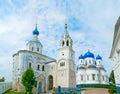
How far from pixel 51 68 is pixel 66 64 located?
227 inches

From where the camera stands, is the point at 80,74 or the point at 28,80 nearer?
the point at 28,80

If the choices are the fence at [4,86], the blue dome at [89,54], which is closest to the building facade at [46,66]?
the fence at [4,86]

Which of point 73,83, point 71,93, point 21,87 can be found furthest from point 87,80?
point 71,93

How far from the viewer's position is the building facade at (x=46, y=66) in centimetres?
4531

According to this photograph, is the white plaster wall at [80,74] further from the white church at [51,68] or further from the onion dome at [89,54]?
the onion dome at [89,54]

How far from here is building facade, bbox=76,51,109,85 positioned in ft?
175

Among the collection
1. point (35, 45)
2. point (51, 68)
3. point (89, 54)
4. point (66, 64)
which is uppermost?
point (35, 45)

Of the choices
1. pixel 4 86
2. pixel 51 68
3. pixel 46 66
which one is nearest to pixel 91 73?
pixel 51 68

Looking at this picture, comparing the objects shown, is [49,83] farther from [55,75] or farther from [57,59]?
[57,59]

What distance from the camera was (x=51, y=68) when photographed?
5009 centimetres

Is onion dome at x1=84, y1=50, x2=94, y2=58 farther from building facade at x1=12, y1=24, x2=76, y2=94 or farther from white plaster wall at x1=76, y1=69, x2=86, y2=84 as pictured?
building facade at x1=12, y1=24, x2=76, y2=94

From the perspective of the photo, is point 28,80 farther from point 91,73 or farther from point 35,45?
point 91,73

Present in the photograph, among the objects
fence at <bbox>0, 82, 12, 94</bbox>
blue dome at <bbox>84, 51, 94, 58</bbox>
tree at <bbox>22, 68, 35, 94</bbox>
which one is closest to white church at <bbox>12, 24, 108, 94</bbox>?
fence at <bbox>0, 82, 12, 94</bbox>

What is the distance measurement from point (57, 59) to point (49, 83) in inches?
270
